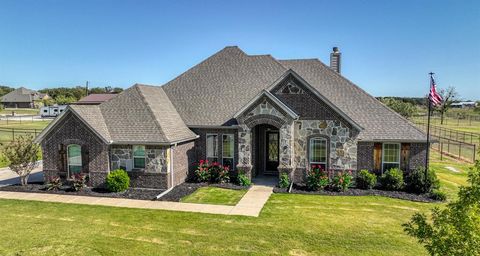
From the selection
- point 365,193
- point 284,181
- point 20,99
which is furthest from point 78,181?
point 20,99

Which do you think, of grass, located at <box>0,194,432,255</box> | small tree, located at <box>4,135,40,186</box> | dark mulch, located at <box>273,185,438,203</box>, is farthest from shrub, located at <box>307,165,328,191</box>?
small tree, located at <box>4,135,40,186</box>

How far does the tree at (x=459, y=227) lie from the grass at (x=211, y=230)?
4.13m

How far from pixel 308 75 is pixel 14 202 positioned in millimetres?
17504

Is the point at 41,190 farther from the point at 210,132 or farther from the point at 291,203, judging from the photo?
the point at 291,203

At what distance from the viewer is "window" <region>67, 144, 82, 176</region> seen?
57.0 ft

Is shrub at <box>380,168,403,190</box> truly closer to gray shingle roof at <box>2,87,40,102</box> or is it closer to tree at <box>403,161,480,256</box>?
tree at <box>403,161,480,256</box>

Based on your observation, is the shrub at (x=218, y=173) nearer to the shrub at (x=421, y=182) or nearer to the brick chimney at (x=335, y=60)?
the shrub at (x=421, y=182)

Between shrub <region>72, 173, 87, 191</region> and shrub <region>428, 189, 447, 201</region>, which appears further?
shrub <region>72, 173, 87, 191</region>

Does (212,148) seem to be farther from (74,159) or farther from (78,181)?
(74,159)

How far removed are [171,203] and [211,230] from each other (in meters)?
3.94

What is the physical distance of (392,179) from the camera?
16531 mm

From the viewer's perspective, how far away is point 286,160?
57.9 ft

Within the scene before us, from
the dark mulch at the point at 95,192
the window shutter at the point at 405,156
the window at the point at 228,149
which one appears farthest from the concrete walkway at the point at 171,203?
the window shutter at the point at 405,156

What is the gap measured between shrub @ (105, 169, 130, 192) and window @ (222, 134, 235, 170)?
5692 mm
